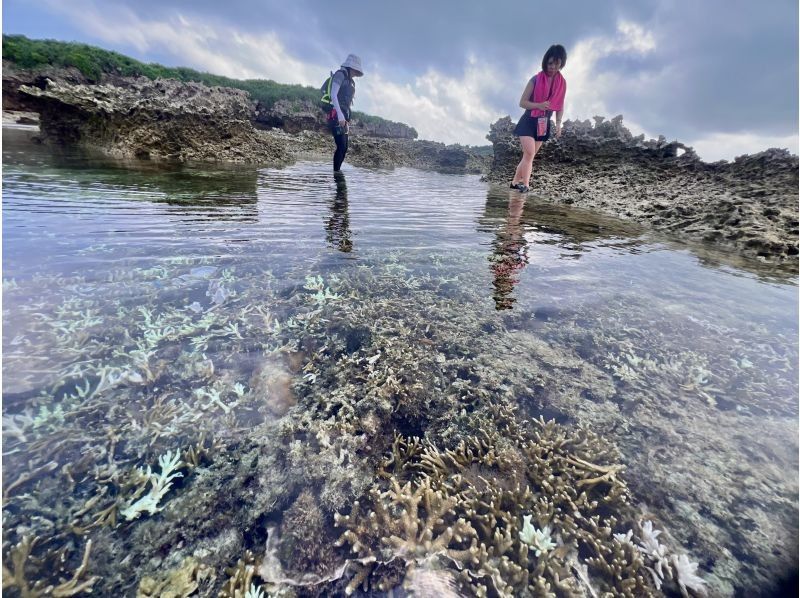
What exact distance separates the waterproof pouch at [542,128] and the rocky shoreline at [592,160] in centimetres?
257

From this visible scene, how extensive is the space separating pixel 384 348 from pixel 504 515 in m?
1.41

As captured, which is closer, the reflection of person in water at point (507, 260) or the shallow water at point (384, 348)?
the shallow water at point (384, 348)

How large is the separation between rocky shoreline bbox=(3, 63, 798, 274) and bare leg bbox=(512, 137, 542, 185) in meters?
1.13

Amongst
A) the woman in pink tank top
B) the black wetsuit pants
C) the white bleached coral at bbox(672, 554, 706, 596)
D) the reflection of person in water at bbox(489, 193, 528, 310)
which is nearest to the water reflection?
the reflection of person in water at bbox(489, 193, 528, 310)

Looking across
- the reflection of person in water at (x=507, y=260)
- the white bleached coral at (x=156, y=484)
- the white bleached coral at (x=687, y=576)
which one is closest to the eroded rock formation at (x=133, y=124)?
the reflection of person in water at (x=507, y=260)

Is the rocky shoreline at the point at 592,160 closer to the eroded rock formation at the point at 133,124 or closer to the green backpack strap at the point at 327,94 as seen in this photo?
the eroded rock formation at the point at 133,124

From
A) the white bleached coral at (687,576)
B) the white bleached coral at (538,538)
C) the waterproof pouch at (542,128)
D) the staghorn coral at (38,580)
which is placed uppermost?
the waterproof pouch at (542,128)

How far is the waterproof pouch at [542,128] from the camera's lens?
937cm

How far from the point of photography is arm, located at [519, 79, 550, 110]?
29.5 feet

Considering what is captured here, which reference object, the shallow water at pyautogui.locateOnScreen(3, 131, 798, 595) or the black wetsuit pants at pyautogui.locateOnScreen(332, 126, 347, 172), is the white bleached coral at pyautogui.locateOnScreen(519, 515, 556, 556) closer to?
the shallow water at pyautogui.locateOnScreen(3, 131, 798, 595)

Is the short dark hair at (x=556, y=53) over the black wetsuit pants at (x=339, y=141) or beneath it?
over

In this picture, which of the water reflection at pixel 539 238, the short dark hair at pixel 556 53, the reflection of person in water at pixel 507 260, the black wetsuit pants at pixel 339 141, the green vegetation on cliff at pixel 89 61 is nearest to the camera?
the reflection of person in water at pixel 507 260

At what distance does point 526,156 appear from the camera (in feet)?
35.6

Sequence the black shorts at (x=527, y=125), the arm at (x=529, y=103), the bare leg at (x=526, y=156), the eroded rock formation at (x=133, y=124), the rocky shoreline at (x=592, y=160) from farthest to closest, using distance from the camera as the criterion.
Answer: the eroded rock formation at (x=133, y=124), the bare leg at (x=526, y=156), the black shorts at (x=527, y=125), the arm at (x=529, y=103), the rocky shoreline at (x=592, y=160)
